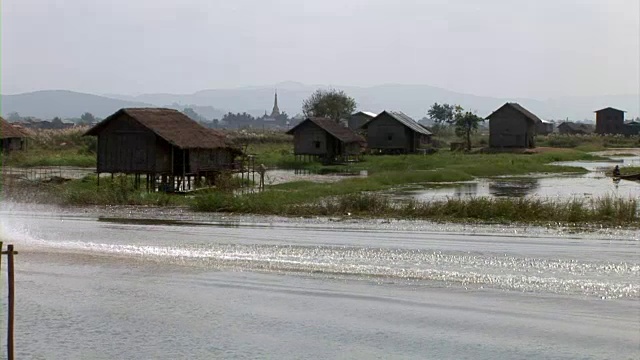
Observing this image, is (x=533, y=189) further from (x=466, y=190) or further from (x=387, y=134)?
(x=387, y=134)

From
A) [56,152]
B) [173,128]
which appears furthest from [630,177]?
[56,152]

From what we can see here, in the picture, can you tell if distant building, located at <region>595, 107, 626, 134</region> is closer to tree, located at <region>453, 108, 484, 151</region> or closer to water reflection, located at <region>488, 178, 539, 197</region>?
tree, located at <region>453, 108, 484, 151</region>

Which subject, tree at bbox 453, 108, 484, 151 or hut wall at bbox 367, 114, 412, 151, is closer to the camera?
hut wall at bbox 367, 114, 412, 151

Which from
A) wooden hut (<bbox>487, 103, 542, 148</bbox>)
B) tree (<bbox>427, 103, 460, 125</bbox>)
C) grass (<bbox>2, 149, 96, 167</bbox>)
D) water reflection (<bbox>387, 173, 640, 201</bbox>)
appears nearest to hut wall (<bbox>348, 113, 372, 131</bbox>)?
wooden hut (<bbox>487, 103, 542, 148</bbox>)

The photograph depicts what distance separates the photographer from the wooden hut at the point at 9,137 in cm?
5890

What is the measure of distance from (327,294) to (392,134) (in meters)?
66.4

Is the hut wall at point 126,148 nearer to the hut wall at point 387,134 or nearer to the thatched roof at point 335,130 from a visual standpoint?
the thatched roof at point 335,130

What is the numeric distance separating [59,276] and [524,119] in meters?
74.6

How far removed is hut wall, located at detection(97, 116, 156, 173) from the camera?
38.6 metres

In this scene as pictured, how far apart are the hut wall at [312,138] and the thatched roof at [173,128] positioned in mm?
27277

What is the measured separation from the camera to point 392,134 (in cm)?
8088

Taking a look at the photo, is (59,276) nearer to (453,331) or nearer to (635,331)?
(453,331)

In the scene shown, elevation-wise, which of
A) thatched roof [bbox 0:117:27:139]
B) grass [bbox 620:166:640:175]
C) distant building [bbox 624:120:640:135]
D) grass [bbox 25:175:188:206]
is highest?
distant building [bbox 624:120:640:135]

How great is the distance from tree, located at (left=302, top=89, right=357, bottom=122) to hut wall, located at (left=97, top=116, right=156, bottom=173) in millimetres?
68726
